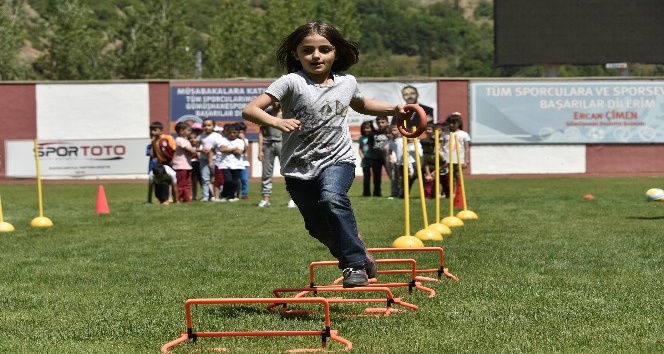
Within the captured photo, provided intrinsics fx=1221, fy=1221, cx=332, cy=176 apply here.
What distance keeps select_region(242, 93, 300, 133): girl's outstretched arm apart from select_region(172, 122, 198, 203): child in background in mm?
16090

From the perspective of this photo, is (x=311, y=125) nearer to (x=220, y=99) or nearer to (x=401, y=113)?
(x=401, y=113)

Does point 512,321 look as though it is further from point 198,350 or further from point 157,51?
point 157,51

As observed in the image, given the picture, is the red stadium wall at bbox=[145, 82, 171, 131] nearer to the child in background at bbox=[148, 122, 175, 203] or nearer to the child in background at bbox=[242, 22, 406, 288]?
the child in background at bbox=[148, 122, 175, 203]

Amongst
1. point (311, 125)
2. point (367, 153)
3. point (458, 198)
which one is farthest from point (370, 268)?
point (367, 153)

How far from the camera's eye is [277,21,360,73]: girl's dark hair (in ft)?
26.2

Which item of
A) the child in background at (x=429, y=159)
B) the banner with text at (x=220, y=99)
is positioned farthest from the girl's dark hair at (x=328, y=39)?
the banner with text at (x=220, y=99)

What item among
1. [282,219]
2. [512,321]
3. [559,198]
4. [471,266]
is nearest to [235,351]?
[512,321]

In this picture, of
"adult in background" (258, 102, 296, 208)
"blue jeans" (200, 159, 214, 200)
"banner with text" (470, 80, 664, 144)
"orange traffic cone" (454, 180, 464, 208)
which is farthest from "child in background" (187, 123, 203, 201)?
"banner with text" (470, 80, 664, 144)

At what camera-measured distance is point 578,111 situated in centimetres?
4088

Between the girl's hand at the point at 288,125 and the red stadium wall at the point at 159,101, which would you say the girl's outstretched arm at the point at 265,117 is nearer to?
the girl's hand at the point at 288,125

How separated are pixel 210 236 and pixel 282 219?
291 centimetres

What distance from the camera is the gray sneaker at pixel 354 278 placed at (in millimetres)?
7727

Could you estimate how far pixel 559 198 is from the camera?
2372cm

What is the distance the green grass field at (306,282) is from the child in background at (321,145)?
48 cm
